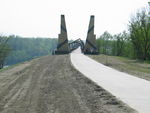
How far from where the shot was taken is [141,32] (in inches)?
2036

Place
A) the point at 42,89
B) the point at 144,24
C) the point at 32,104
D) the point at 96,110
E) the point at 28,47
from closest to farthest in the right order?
the point at 96,110 < the point at 32,104 < the point at 42,89 < the point at 144,24 < the point at 28,47

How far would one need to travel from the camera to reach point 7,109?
30.1 feet

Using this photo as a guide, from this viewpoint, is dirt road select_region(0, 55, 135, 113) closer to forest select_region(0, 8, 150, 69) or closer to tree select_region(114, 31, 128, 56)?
forest select_region(0, 8, 150, 69)

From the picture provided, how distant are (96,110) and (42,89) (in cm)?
499

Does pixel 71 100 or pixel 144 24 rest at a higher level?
pixel 144 24

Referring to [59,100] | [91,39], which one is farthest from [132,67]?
[91,39]

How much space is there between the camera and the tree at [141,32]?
2003 inches

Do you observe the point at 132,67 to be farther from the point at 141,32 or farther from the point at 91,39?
the point at 91,39

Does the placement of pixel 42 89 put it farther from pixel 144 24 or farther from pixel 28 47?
pixel 28 47

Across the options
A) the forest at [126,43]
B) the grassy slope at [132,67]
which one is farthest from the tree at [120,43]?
the grassy slope at [132,67]

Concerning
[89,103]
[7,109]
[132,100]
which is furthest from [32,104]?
[132,100]

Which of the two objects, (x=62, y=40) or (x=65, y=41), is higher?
(x=62, y=40)

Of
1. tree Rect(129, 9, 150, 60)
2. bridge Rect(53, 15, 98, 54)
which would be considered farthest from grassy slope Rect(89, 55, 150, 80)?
bridge Rect(53, 15, 98, 54)

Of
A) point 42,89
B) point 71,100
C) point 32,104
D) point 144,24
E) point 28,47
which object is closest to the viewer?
point 32,104
